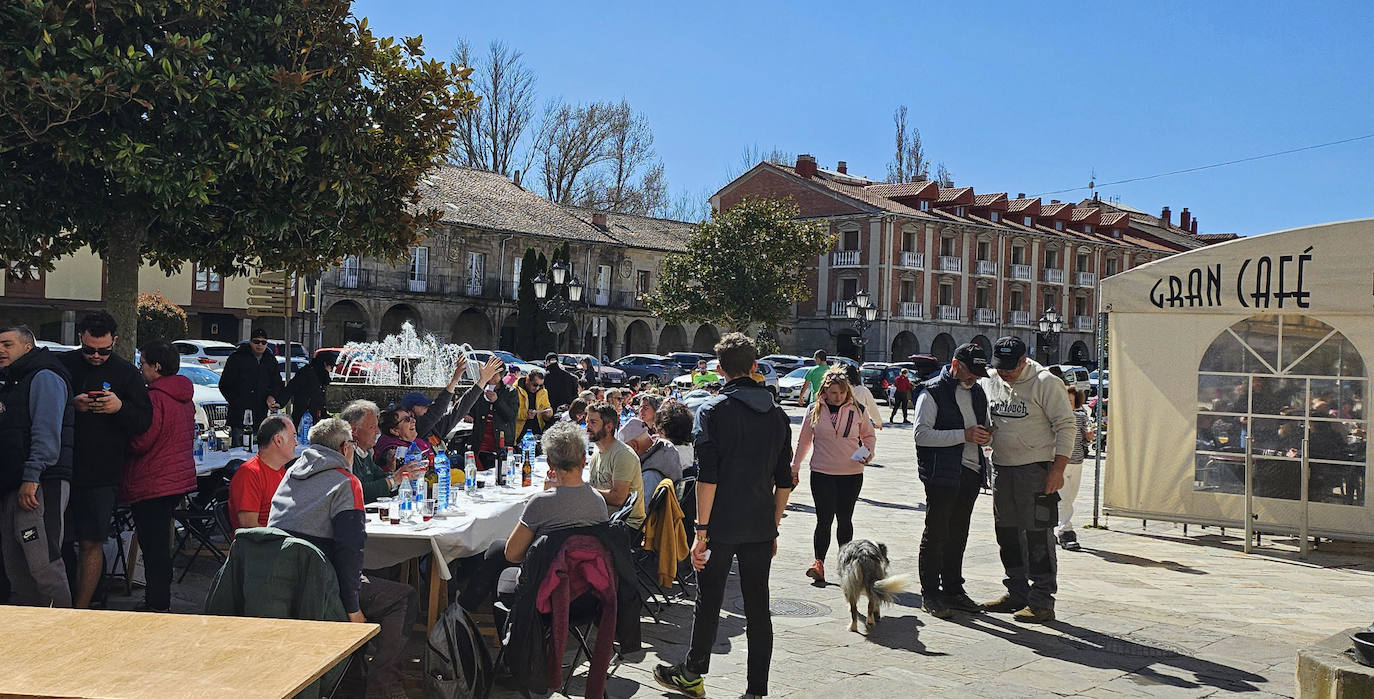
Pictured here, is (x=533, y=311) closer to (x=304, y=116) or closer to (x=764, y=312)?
(x=764, y=312)

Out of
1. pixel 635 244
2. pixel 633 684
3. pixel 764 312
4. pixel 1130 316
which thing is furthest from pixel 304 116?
pixel 635 244

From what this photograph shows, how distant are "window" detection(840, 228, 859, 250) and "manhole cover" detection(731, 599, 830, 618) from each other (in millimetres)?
45161

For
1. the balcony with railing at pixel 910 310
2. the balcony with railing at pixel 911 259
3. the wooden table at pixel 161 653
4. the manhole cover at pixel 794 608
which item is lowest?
the manhole cover at pixel 794 608

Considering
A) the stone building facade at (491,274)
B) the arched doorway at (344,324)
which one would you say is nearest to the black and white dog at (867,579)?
the stone building facade at (491,274)

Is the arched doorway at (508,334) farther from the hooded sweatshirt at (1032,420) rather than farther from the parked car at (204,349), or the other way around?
the hooded sweatshirt at (1032,420)

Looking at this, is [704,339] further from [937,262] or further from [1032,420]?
[1032,420]

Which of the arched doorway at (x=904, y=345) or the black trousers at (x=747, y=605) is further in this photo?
the arched doorway at (x=904, y=345)

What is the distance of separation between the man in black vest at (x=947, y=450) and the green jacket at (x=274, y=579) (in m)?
4.09

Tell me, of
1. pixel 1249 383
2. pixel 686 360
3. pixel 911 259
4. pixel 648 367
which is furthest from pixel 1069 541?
pixel 911 259

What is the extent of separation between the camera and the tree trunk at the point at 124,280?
8383 mm

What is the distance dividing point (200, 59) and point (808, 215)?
1852 inches

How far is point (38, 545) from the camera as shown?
570cm

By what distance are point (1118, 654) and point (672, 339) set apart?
4764 centimetres

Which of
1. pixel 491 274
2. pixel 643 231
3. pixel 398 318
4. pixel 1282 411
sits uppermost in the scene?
pixel 643 231
